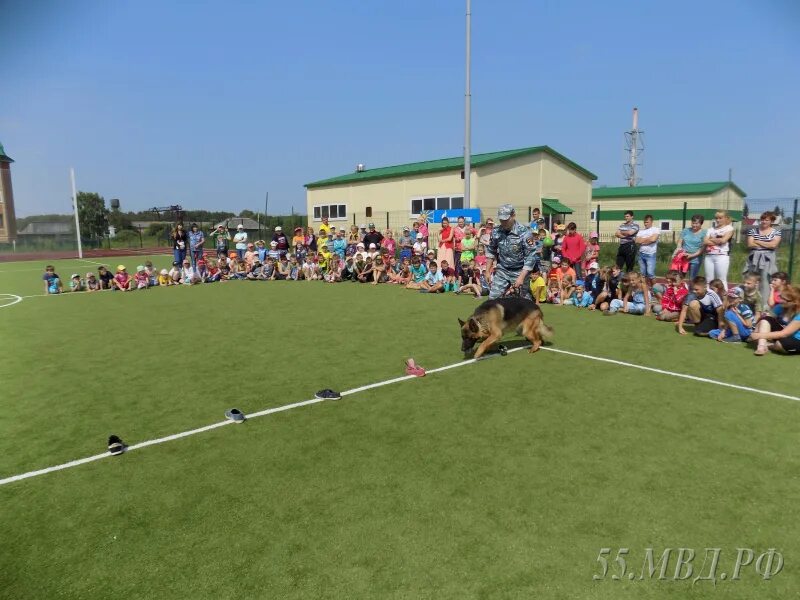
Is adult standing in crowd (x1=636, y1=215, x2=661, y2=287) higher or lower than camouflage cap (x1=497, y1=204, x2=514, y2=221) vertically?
lower

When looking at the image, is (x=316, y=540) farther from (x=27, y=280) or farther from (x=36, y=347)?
(x=27, y=280)

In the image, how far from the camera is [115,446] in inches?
185

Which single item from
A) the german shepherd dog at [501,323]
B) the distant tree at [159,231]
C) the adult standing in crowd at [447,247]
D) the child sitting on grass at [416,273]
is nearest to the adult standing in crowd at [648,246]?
the german shepherd dog at [501,323]

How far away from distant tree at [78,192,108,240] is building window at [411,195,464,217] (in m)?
44.4

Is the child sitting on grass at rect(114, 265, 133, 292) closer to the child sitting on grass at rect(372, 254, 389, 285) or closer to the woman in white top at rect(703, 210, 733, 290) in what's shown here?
the child sitting on grass at rect(372, 254, 389, 285)

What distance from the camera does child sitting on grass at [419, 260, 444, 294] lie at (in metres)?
15.8

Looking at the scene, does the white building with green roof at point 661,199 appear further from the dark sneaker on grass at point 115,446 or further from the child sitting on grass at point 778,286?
the dark sneaker on grass at point 115,446

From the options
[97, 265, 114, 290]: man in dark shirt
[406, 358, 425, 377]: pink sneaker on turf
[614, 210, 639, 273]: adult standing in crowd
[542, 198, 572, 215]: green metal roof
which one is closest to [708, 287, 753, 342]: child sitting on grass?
[614, 210, 639, 273]: adult standing in crowd

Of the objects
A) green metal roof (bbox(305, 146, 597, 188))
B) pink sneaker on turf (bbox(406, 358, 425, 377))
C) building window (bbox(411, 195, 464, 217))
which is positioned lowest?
pink sneaker on turf (bbox(406, 358, 425, 377))

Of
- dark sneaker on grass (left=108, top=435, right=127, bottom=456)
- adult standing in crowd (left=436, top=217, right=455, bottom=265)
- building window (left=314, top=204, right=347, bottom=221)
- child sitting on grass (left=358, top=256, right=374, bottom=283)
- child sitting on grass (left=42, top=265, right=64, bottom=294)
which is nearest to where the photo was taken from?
dark sneaker on grass (left=108, top=435, right=127, bottom=456)

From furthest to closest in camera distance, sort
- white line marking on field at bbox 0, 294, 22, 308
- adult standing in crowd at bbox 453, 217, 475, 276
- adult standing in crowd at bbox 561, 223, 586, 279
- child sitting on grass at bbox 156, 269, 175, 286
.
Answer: child sitting on grass at bbox 156, 269, 175, 286, adult standing in crowd at bbox 453, 217, 475, 276, white line marking on field at bbox 0, 294, 22, 308, adult standing in crowd at bbox 561, 223, 586, 279

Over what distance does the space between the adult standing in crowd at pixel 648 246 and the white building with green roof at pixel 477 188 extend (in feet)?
54.0

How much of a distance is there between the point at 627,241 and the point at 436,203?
1964cm

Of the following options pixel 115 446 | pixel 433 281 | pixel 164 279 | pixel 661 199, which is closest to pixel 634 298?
pixel 433 281
